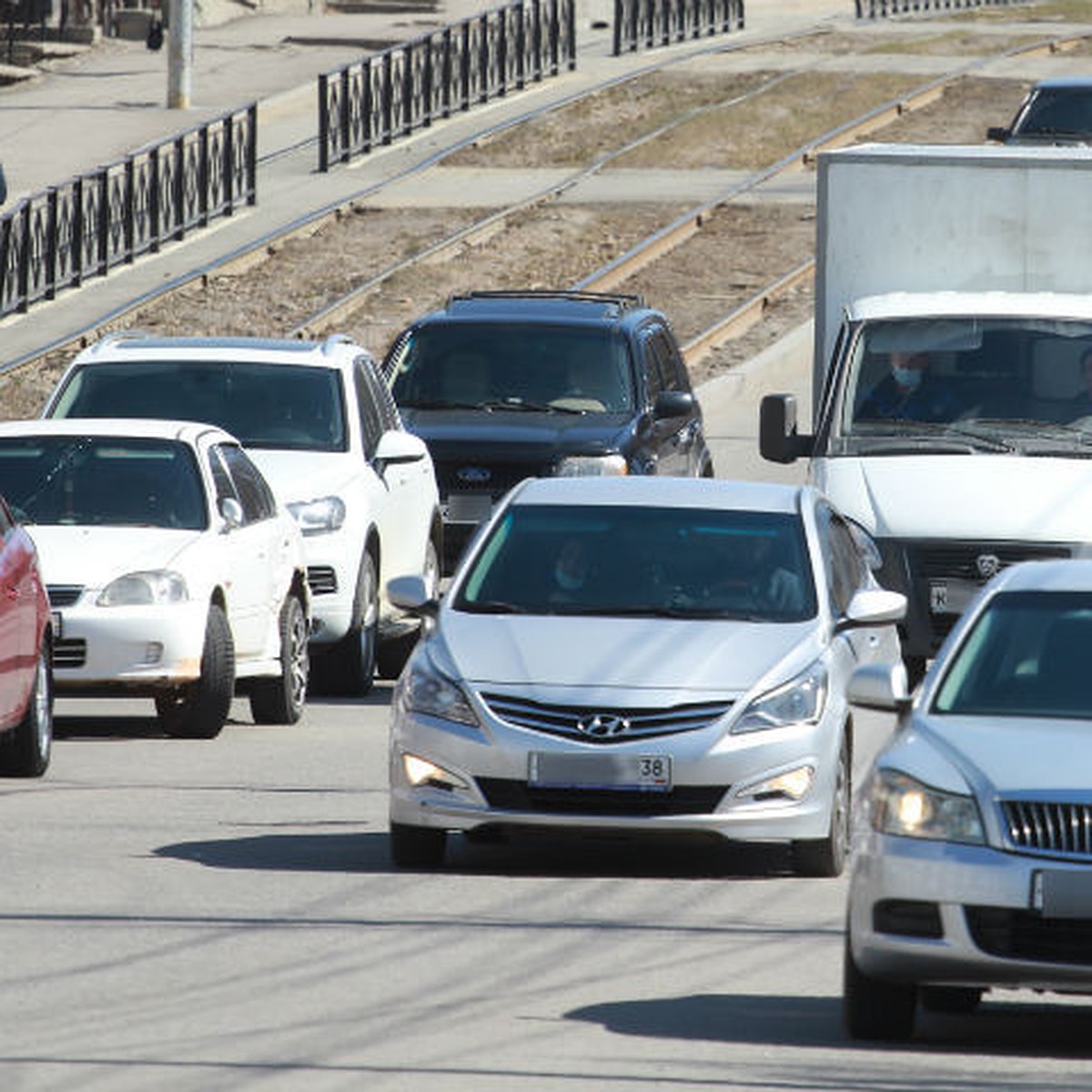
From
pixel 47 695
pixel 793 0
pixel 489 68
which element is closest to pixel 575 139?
pixel 489 68

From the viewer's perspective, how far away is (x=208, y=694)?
56.4 ft

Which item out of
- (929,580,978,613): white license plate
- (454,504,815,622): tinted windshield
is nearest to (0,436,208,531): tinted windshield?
(929,580,978,613): white license plate

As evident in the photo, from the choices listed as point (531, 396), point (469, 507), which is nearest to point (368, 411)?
point (469, 507)

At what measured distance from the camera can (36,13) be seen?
5728 cm

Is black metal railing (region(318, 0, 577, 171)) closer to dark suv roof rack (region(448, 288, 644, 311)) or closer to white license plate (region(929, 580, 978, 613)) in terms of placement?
dark suv roof rack (region(448, 288, 644, 311))

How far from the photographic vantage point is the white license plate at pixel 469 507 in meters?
23.1

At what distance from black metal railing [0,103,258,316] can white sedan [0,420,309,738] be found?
17869 millimetres

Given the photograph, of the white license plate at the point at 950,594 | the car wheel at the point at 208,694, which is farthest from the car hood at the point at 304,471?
the white license plate at the point at 950,594

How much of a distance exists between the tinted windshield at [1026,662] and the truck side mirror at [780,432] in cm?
906

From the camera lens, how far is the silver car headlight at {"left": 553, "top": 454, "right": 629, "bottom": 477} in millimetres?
22625

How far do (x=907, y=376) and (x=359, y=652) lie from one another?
3459 millimetres

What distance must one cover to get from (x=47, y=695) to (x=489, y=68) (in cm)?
3843

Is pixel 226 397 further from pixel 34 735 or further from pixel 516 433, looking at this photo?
pixel 34 735

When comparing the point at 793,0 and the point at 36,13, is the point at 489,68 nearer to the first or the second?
Answer: the point at 36,13
